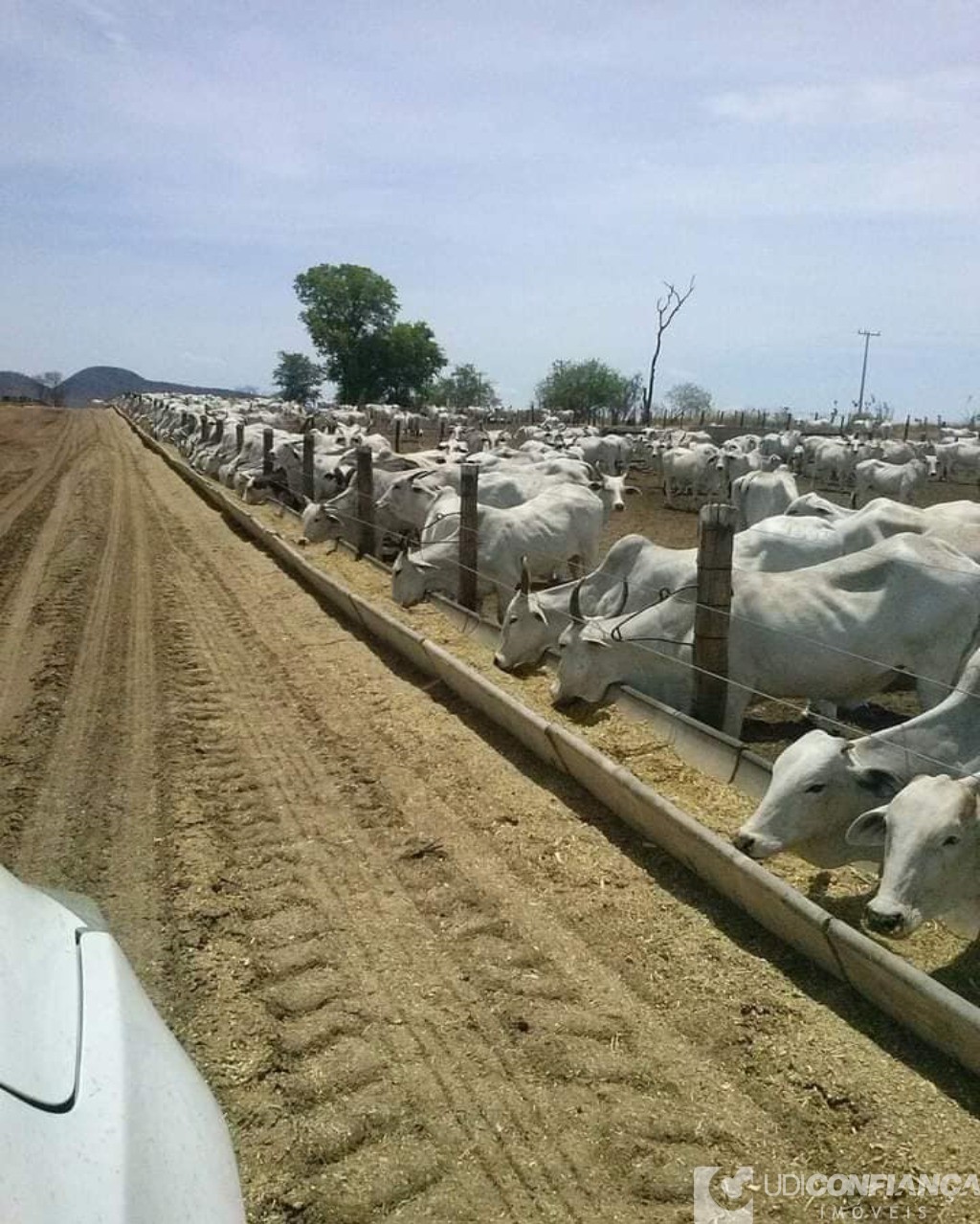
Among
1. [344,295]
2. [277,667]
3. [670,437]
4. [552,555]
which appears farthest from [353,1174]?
[344,295]

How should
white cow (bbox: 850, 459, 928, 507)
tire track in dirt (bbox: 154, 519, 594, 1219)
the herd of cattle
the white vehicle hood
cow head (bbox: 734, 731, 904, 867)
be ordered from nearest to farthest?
the white vehicle hood
tire track in dirt (bbox: 154, 519, 594, 1219)
the herd of cattle
cow head (bbox: 734, 731, 904, 867)
white cow (bbox: 850, 459, 928, 507)

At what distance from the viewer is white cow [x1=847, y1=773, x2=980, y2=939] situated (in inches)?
161

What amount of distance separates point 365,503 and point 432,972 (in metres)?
11.9

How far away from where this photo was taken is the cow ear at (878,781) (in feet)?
16.2

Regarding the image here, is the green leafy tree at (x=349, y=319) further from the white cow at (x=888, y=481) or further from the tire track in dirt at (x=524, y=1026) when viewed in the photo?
the tire track in dirt at (x=524, y=1026)

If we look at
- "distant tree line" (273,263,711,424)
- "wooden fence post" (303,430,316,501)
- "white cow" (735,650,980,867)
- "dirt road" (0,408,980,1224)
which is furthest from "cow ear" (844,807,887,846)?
"distant tree line" (273,263,711,424)

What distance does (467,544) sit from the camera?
36.8 ft

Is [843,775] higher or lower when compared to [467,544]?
lower

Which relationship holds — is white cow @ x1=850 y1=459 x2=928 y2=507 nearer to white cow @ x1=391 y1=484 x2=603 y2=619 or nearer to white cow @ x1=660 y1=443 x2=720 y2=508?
white cow @ x1=660 y1=443 x2=720 y2=508

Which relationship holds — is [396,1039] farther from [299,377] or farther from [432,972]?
[299,377]

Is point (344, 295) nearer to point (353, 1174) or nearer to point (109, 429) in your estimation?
point (109, 429)

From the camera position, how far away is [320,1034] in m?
3.79

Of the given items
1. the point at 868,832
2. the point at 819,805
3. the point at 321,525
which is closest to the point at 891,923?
the point at 868,832

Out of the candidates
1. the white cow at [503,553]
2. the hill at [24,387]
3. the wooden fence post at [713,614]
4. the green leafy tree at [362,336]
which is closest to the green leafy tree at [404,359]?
the green leafy tree at [362,336]
